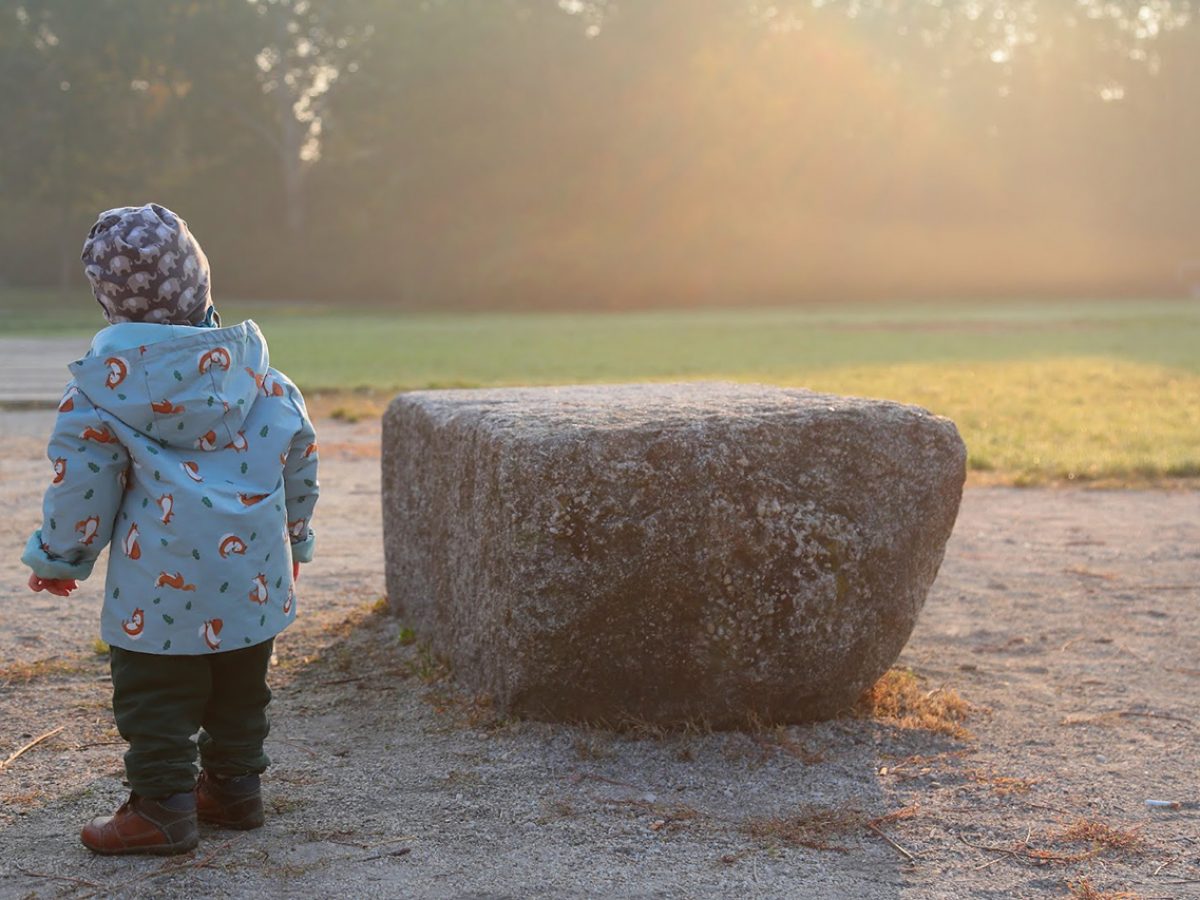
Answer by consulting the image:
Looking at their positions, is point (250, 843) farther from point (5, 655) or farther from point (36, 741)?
point (5, 655)

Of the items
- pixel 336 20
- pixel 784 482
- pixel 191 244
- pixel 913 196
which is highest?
pixel 336 20

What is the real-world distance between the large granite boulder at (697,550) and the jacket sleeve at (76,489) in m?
1.11

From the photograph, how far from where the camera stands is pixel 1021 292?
4950 centimetres

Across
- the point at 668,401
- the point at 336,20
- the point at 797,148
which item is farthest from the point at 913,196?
the point at 668,401

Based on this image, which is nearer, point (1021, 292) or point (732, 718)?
point (732, 718)

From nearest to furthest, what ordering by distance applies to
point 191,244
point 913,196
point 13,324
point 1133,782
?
point 191,244, point 1133,782, point 13,324, point 913,196

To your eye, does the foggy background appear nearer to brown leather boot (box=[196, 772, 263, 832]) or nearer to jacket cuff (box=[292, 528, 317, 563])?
jacket cuff (box=[292, 528, 317, 563])

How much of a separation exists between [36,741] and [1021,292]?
49098 millimetres

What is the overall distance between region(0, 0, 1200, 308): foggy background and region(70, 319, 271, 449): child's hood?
42055mm

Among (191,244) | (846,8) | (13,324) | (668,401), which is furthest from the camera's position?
(846,8)

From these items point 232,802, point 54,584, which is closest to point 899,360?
point 232,802

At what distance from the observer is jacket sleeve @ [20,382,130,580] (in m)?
2.91

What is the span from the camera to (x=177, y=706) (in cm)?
306

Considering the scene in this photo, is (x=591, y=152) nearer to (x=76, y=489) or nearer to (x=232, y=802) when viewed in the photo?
(x=232, y=802)
